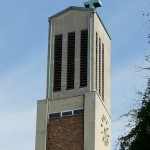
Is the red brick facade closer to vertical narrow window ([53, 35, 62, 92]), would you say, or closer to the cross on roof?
vertical narrow window ([53, 35, 62, 92])

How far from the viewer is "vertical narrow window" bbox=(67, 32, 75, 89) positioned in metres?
45.5

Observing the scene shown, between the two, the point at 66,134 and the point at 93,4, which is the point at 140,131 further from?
the point at 93,4

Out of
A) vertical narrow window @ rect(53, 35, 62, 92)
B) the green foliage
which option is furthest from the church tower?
the green foliage

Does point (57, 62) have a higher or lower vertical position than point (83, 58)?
higher

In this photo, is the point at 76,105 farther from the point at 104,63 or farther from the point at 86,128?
the point at 104,63

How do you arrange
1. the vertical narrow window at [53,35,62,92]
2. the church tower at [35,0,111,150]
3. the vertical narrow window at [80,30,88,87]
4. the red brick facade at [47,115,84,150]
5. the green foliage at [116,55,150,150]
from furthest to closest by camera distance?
the vertical narrow window at [53,35,62,92] → the vertical narrow window at [80,30,88,87] → the church tower at [35,0,111,150] → the red brick facade at [47,115,84,150] → the green foliage at [116,55,150,150]

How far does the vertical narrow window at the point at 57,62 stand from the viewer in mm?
46094

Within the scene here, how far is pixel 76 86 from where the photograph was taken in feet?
148

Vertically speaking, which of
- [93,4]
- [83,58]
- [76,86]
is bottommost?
[76,86]

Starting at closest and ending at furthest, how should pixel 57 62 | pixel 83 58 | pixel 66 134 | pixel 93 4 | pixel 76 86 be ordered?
1. pixel 66 134
2. pixel 76 86
3. pixel 83 58
4. pixel 57 62
5. pixel 93 4

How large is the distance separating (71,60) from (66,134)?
5901mm

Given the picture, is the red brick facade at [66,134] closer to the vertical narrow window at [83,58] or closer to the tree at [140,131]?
the vertical narrow window at [83,58]

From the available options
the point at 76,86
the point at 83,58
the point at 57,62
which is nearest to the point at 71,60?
the point at 83,58

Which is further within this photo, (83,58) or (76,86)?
(83,58)
